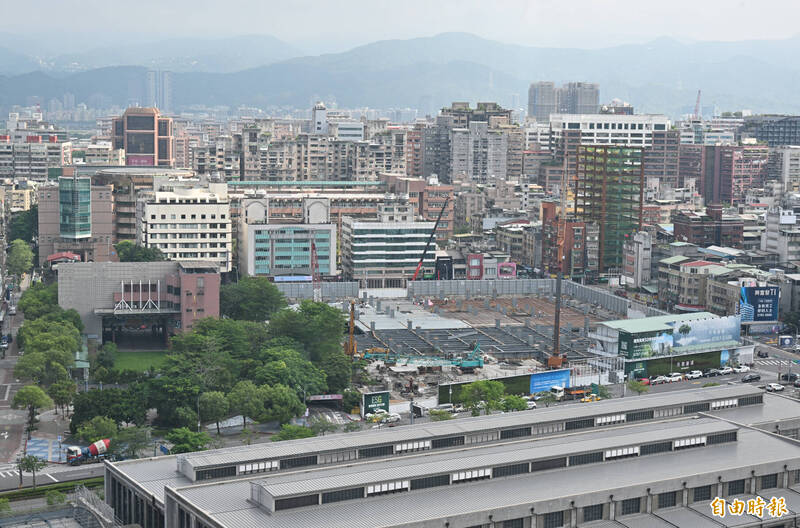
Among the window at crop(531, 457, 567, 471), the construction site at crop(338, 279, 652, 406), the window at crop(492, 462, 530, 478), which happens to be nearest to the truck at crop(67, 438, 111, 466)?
the construction site at crop(338, 279, 652, 406)

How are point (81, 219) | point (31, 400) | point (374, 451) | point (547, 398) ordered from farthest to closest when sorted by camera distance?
point (81, 219) → point (547, 398) → point (31, 400) → point (374, 451)


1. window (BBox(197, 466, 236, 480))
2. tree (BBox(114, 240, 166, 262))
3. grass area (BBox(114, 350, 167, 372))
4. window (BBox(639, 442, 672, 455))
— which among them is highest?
tree (BBox(114, 240, 166, 262))

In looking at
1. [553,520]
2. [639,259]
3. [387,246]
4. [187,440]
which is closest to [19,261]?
[387,246]

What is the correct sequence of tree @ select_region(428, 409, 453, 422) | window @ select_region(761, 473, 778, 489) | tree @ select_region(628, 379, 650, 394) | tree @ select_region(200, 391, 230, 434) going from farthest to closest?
1. tree @ select_region(628, 379, 650, 394)
2. tree @ select_region(200, 391, 230, 434)
3. tree @ select_region(428, 409, 453, 422)
4. window @ select_region(761, 473, 778, 489)

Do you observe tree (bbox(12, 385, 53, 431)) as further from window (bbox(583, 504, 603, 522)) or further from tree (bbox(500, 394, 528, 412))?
window (bbox(583, 504, 603, 522))

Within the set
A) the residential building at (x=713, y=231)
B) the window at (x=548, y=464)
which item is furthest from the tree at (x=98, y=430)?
the residential building at (x=713, y=231)

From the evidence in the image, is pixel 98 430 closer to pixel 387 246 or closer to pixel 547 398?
pixel 547 398
